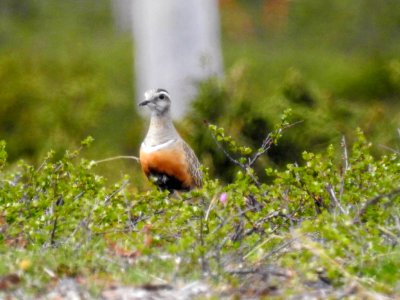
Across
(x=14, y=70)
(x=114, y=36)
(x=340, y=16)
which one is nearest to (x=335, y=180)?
(x=14, y=70)

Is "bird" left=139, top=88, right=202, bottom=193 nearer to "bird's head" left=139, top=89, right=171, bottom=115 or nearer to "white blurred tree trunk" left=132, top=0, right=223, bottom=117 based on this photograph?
"bird's head" left=139, top=89, right=171, bottom=115

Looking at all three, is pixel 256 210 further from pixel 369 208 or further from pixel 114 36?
pixel 114 36

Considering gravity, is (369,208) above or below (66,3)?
above

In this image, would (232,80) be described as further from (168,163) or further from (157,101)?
(168,163)

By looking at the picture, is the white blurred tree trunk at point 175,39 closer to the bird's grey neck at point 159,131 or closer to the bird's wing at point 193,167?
the bird's grey neck at point 159,131

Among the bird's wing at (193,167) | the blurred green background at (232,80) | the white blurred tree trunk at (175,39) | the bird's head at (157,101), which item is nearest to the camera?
the bird's wing at (193,167)

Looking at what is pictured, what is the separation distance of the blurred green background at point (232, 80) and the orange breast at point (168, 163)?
5.68 feet

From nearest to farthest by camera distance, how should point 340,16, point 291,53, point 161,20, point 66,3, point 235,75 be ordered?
point 235,75 < point 161,20 < point 291,53 < point 340,16 < point 66,3

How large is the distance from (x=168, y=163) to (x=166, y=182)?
159 mm

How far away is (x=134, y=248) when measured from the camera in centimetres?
719

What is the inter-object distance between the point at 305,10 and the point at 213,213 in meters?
30.6

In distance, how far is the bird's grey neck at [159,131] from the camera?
983 cm

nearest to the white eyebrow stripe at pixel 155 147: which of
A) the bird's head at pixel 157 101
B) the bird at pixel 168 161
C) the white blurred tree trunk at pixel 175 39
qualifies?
the bird at pixel 168 161

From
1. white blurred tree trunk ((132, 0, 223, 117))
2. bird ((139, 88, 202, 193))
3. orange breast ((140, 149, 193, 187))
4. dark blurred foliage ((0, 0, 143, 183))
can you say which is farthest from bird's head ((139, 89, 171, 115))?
white blurred tree trunk ((132, 0, 223, 117))
